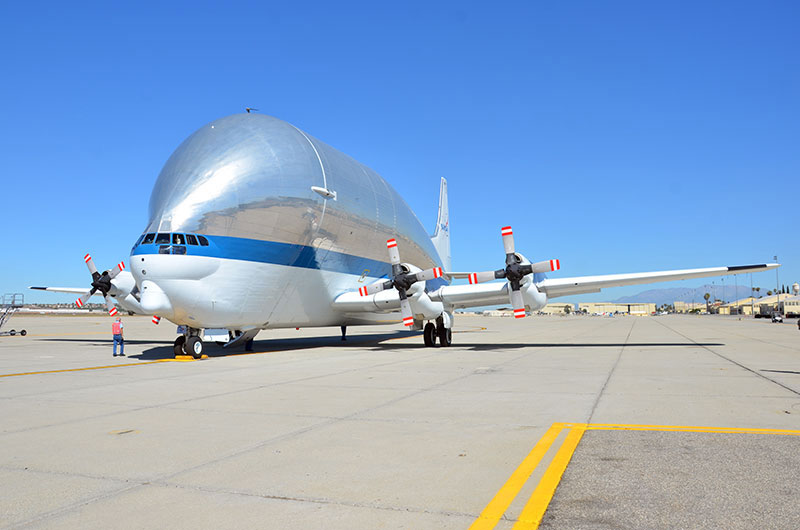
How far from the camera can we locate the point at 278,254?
67.9 ft

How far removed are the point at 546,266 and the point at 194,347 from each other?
1253 cm

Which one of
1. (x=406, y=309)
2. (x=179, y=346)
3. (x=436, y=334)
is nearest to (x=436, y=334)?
(x=436, y=334)

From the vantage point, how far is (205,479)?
5.27 metres

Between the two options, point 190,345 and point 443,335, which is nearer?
point 190,345

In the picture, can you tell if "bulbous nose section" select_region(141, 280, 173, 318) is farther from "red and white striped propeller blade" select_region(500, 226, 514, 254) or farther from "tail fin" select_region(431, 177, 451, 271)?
"tail fin" select_region(431, 177, 451, 271)

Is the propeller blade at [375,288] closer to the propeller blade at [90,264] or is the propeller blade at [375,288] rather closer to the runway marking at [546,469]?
the propeller blade at [90,264]

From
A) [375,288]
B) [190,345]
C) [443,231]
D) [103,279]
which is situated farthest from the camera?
[443,231]

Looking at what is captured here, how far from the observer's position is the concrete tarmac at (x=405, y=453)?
A: 171 inches

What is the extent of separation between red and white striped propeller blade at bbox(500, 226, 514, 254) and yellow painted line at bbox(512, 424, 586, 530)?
52.0 feet

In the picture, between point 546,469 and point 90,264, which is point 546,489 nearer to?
point 546,469

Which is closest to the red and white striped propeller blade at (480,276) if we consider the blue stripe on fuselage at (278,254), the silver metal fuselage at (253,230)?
the blue stripe on fuselage at (278,254)

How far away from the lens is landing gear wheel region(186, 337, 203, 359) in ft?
62.1

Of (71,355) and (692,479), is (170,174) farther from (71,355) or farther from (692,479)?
(692,479)

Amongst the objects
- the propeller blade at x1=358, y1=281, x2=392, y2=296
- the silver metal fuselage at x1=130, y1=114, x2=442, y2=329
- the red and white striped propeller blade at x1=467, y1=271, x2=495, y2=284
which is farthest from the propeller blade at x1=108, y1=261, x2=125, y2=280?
the red and white striped propeller blade at x1=467, y1=271, x2=495, y2=284
